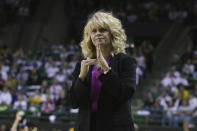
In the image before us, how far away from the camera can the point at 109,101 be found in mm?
2807

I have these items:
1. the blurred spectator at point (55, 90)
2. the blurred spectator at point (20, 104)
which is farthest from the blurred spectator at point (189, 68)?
the blurred spectator at point (20, 104)

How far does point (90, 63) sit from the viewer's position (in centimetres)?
273

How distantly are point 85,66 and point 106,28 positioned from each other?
298 millimetres

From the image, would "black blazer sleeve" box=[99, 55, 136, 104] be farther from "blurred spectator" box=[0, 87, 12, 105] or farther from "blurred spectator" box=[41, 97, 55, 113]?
"blurred spectator" box=[0, 87, 12, 105]

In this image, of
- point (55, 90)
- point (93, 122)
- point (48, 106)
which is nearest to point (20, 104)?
point (48, 106)

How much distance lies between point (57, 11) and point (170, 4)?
6288 mm

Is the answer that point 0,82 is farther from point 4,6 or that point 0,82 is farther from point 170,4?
point 170,4

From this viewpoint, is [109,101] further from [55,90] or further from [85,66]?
[55,90]

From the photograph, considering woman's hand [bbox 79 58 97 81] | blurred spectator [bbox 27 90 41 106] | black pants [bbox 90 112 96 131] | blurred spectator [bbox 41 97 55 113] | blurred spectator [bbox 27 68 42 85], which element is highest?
blurred spectator [bbox 27 68 42 85]

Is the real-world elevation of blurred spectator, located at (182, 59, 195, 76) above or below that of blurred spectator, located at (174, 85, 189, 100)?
above

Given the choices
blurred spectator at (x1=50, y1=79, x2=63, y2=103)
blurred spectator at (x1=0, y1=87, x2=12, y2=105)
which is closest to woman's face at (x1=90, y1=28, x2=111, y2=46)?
blurred spectator at (x1=50, y1=79, x2=63, y2=103)

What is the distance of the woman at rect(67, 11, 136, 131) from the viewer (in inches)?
108

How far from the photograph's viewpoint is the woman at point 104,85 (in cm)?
276

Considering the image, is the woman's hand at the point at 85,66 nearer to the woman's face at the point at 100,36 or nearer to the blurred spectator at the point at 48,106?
the woman's face at the point at 100,36
